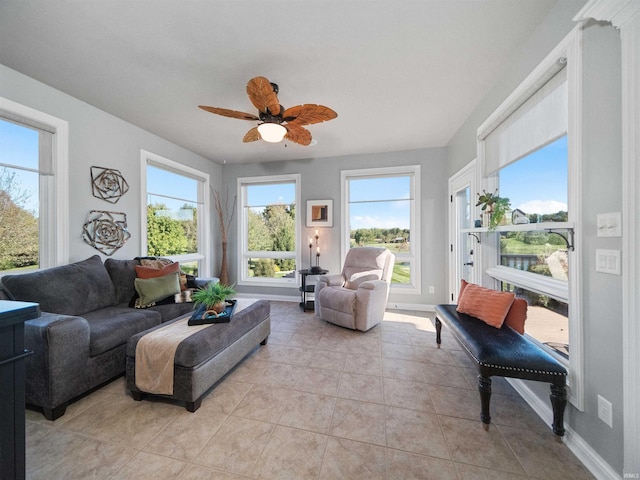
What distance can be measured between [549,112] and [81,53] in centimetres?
349

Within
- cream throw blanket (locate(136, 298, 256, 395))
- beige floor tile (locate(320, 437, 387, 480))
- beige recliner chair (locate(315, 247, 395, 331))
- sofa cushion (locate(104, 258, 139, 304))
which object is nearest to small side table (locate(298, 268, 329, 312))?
beige recliner chair (locate(315, 247, 395, 331))

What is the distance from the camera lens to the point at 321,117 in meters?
2.18

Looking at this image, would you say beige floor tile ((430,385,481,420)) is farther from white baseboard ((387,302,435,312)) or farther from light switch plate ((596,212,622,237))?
white baseboard ((387,302,435,312))

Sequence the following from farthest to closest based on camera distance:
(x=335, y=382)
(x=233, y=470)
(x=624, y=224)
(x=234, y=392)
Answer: (x=335, y=382) → (x=234, y=392) → (x=233, y=470) → (x=624, y=224)

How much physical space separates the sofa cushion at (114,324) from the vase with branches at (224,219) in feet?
6.93

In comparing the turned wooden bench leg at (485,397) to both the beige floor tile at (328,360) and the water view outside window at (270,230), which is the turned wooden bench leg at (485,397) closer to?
the beige floor tile at (328,360)

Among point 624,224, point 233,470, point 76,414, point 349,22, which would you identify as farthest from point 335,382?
point 349,22

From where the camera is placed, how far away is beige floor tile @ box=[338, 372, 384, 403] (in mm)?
1833

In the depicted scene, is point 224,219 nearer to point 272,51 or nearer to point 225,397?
point 272,51

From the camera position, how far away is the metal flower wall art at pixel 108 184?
2.73m

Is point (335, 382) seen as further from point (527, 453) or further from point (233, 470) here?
point (527, 453)

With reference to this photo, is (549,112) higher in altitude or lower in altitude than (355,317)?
higher

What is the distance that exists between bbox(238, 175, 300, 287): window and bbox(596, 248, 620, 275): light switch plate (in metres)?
3.76

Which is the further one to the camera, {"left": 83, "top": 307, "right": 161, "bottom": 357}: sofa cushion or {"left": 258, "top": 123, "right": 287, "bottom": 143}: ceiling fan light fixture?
{"left": 258, "top": 123, "right": 287, "bottom": 143}: ceiling fan light fixture
